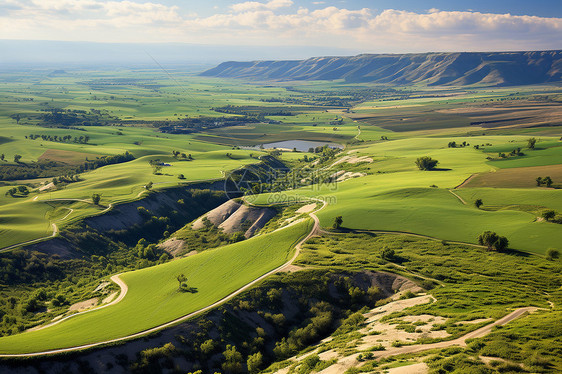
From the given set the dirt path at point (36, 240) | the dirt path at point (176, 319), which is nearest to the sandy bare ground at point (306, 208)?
the dirt path at point (176, 319)

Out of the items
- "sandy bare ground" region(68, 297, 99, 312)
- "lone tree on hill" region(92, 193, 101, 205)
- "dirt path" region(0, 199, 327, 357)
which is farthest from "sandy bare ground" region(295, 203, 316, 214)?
"lone tree on hill" region(92, 193, 101, 205)

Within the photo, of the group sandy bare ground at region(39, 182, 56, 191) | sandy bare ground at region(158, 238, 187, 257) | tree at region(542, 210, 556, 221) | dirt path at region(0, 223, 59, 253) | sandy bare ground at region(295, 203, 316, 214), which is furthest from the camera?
sandy bare ground at region(39, 182, 56, 191)

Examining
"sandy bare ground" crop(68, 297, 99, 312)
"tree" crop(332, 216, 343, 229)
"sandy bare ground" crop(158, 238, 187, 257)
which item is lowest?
"sandy bare ground" crop(158, 238, 187, 257)

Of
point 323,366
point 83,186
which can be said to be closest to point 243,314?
point 323,366

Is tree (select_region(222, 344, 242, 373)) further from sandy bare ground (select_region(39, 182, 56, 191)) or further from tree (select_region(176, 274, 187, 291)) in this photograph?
sandy bare ground (select_region(39, 182, 56, 191))

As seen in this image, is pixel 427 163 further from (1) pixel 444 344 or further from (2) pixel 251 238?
(1) pixel 444 344

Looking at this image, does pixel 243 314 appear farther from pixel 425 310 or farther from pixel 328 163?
pixel 328 163
